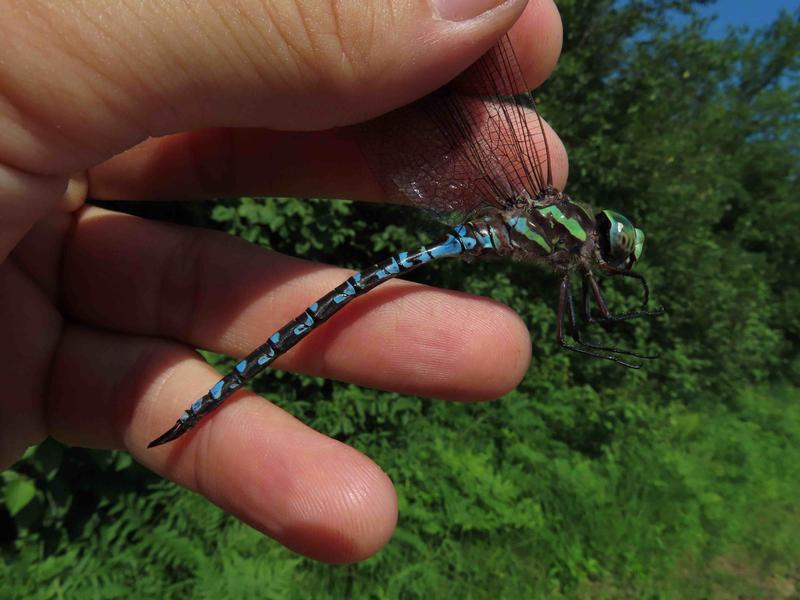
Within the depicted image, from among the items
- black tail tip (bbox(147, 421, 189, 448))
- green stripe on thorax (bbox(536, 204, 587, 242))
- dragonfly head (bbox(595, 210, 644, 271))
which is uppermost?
black tail tip (bbox(147, 421, 189, 448))

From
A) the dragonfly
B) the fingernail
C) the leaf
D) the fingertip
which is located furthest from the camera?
the leaf

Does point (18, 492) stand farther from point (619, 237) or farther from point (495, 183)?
point (619, 237)

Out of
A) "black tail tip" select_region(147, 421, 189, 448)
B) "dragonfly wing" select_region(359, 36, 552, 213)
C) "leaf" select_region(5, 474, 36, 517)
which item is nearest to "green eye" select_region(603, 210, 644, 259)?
"dragonfly wing" select_region(359, 36, 552, 213)

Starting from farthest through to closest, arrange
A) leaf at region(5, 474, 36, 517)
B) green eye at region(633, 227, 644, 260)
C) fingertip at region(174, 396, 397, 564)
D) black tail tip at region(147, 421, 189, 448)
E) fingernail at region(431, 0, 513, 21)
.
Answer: leaf at region(5, 474, 36, 517), green eye at region(633, 227, 644, 260), black tail tip at region(147, 421, 189, 448), fingertip at region(174, 396, 397, 564), fingernail at region(431, 0, 513, 21)

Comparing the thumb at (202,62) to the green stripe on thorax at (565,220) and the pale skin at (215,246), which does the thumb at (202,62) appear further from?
the green stripe on thorax at (565,220)

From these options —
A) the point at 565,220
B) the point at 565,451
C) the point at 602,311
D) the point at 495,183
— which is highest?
the point at 495,183

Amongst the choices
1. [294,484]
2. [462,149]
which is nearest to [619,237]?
[462,149]

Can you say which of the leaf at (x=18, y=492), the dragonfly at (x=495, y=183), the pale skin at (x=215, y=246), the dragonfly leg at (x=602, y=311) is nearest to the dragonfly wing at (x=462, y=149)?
the dragonfly at (x=495, y=183)

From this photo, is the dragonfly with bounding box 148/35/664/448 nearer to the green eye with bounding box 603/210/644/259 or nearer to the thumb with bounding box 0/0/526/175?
the green eye with bounding box 603/210/644/259
